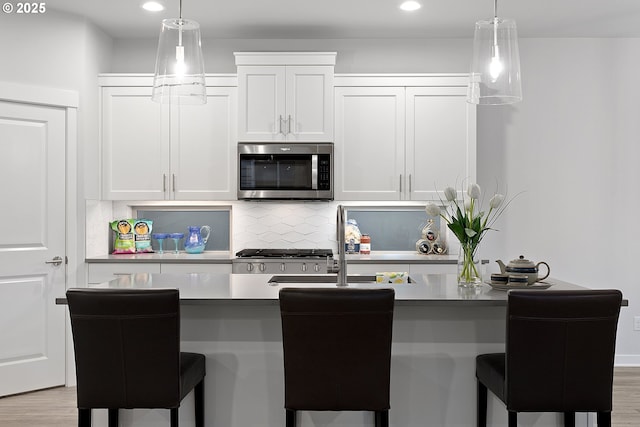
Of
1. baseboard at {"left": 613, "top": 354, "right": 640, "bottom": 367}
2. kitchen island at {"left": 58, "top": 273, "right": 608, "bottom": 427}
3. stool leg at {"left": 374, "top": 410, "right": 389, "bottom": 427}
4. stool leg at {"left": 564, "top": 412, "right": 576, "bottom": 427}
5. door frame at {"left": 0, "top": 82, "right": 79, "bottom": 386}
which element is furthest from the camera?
baseboard at {"left": 613, "top": 354, "right": 640, "bottom": 367}

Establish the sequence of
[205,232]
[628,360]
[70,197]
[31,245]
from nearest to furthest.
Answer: [31,245] < [70,197] < [628,360] < [205,232]

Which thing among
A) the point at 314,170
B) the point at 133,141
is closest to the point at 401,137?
the point at 314,170

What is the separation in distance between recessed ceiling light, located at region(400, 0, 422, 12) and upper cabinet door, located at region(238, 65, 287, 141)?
40.2 inches

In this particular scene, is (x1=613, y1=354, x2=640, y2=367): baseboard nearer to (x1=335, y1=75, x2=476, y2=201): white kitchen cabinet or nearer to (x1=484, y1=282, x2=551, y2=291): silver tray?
(x1=335, y1=75, x2=476, y2=201): white kitchen cabinet

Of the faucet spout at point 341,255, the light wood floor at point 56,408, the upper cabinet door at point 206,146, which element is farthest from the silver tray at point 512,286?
the upper cabinet door at point 206,146

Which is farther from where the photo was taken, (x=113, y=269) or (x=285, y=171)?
(x=285, y=171)

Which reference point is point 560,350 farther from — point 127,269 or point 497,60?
point 127,269

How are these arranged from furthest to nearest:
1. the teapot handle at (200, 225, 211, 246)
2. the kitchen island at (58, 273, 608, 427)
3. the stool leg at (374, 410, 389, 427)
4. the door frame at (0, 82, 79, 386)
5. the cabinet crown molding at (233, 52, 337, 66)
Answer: the teapot handle at (200, 225, 211, 246) → the cabinet crown molding at (233, 52, 337, 66) → the door frame at (0, 82, 79, 386) → the kitchen island at (58, 273, 608, 427) → the stool leg at (374, 410, 389, 427)

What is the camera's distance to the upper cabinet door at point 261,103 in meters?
4.37

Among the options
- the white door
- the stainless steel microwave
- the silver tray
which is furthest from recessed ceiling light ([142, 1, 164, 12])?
the silver tray

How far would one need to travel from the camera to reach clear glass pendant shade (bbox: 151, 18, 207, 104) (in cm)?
253

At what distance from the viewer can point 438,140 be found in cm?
443

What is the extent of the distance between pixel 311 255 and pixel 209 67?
1.84m

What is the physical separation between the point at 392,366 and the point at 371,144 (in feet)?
7.41
